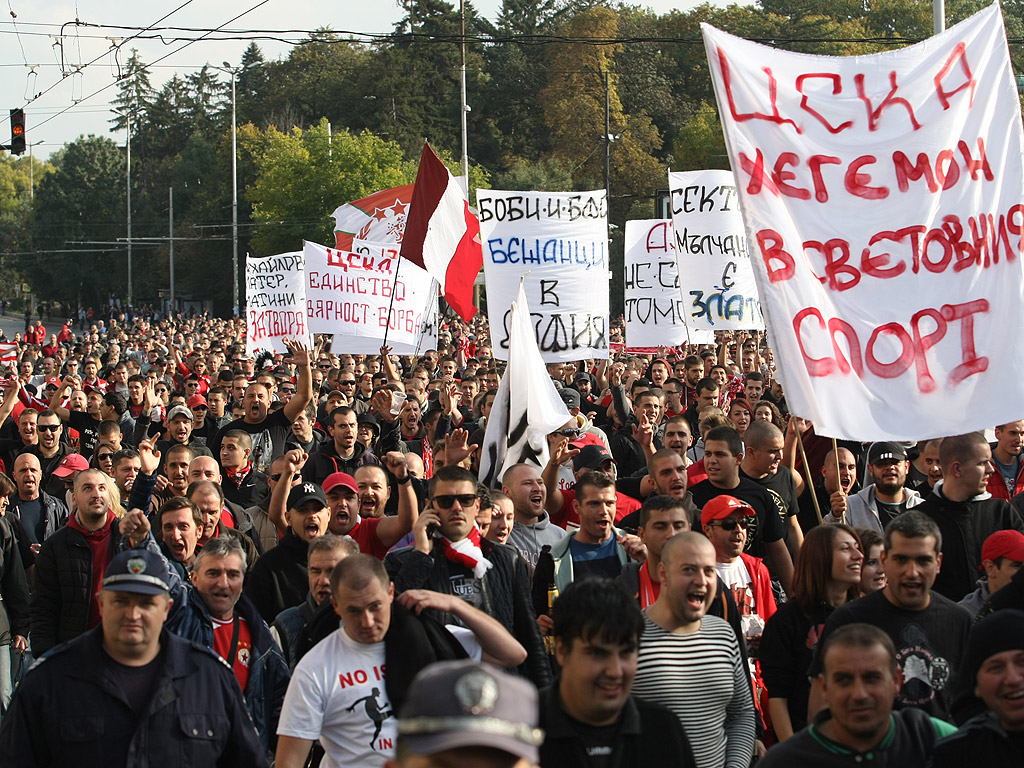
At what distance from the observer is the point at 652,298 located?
16797 millimetres

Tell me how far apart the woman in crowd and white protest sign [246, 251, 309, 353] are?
14.6 metres

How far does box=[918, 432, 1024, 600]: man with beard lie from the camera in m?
6.24

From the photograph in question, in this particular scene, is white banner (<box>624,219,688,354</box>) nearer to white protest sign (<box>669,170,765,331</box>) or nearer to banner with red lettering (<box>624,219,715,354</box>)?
banner with red lettering (<box>624,219,715,354</box>)

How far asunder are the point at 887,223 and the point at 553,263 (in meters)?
6.77

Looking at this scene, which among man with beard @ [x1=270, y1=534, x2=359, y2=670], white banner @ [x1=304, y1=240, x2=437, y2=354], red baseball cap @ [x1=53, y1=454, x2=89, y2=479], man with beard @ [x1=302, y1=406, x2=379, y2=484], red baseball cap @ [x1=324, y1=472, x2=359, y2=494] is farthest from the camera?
white banner @ [x1=304, y1=240, x2=437, y2=354]

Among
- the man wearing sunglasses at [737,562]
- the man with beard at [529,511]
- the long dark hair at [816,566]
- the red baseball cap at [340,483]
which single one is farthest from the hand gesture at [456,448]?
the long dark hair at [816,566]

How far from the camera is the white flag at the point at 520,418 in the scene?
25.0ft

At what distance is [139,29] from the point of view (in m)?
19.1

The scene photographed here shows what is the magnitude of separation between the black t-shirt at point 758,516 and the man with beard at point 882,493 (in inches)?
15.7

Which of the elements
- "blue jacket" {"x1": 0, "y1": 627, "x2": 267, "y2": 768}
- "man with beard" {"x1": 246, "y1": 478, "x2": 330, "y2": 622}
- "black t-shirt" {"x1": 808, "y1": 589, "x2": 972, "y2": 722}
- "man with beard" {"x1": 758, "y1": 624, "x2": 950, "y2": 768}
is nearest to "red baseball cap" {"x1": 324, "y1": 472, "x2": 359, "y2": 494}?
"man with beard" {"x1": 246, "y1": 478, "x2": 330, "y2": 622}

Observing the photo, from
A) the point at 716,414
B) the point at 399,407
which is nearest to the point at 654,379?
the point at 399,407

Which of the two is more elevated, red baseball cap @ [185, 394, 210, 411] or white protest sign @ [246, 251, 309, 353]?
white protest sign @ [246, 251, 309, 353]

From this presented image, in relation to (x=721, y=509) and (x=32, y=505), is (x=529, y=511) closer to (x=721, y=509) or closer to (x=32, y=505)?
(x=721, y=509)

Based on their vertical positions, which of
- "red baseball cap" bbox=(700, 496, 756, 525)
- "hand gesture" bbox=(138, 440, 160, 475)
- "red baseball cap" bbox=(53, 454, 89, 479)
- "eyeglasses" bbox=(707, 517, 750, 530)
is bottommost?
"eyeglasses" bbox=(707, 517, 750, 530)
